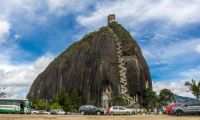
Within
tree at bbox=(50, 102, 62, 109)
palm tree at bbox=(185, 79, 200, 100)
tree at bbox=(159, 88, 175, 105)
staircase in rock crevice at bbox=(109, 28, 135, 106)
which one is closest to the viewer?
palm tree at bbox=(185, 79, 200, 100)

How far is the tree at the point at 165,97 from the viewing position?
126 metres

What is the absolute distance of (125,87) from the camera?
146m

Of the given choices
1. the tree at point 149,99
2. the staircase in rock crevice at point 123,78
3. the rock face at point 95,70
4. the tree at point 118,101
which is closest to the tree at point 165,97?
the tree at point 149,99

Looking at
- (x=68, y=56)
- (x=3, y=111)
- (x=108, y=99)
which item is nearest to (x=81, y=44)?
(x=68, y=56)

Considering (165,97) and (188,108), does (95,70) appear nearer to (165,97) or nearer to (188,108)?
(165,97)

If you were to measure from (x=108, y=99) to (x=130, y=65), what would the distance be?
20301 mm

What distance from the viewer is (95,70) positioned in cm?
14488

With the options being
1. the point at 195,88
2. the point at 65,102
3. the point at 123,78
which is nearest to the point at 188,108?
the point at 195,88

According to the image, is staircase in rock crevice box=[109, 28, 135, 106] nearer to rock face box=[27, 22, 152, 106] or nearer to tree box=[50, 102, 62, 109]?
rock face box=[27, 22, 152, 106]

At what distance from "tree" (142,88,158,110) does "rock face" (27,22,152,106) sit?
149 inches

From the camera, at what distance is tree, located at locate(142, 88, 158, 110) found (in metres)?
128

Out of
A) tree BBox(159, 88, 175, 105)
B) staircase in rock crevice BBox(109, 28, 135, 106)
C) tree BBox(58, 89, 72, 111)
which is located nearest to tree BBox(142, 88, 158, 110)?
tree BBox(159, 88, 175, 105)

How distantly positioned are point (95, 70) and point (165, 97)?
3133cm

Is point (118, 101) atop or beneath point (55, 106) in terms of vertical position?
atop
